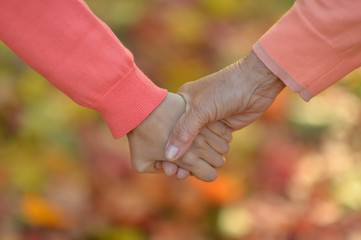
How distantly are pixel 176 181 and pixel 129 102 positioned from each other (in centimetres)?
79

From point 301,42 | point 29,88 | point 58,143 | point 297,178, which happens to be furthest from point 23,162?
point 301,42

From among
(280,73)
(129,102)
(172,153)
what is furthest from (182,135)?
(280,73)

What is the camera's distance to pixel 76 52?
135cm

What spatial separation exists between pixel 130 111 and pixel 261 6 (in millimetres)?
1776

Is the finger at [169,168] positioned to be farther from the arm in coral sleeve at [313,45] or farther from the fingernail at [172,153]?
the arm in coral sleeve at [313,45]

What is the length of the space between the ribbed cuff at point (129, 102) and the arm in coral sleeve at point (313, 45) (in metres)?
0.30

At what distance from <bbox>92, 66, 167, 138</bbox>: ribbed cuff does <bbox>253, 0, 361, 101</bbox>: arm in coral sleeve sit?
299 millimetres

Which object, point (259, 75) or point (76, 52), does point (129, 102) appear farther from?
point (259, 75)

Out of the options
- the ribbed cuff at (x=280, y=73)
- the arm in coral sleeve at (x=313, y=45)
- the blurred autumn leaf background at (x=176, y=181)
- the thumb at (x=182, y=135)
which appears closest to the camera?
the arm in coral sleeve at (x=313, y=45)

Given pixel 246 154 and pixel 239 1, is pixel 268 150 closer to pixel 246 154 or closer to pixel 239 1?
pixel 246 154

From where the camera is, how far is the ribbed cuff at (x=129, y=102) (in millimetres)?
1403

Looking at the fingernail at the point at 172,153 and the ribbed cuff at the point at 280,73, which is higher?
the ribbed cuff at the point at 280,73

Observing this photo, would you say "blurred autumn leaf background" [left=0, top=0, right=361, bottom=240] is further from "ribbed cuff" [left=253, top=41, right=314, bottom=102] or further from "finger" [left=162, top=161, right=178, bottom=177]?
"ribbed cuff" [left=253, top=41, right=314, bottom=102]

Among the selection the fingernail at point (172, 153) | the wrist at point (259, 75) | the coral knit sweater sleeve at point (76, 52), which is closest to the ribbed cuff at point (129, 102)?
the coral knit sweater sleeve at point (76, 52)
